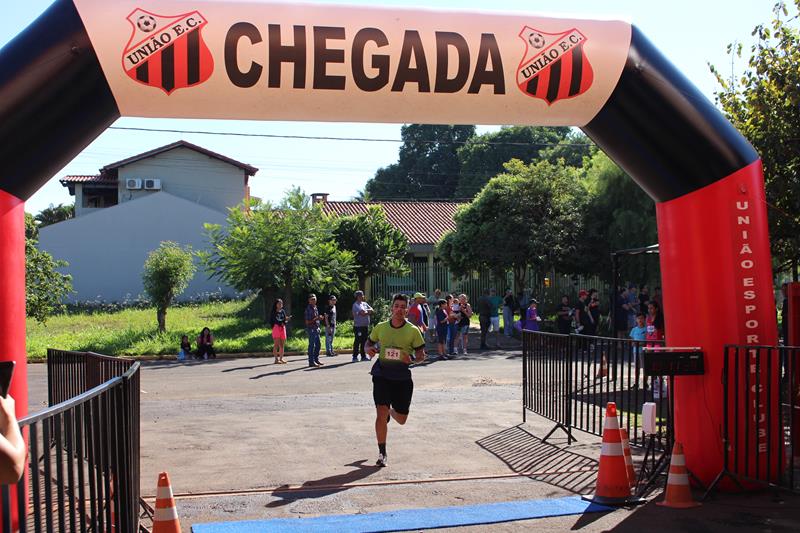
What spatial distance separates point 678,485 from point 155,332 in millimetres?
19989

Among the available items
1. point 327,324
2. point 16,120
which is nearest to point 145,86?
point 16,120

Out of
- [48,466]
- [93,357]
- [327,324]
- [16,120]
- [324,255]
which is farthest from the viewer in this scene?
[324,255]

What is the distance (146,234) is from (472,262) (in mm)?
17664

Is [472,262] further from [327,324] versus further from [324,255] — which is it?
[327,324]

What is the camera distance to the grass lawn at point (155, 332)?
22.9 metres

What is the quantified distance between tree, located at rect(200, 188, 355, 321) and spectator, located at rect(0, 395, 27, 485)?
78.5ft

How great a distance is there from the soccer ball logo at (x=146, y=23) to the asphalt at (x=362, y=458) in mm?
3899

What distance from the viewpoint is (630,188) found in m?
29.6

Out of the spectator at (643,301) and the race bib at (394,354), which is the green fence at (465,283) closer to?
the spectator at (643,301)

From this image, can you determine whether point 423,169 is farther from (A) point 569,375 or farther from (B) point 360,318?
(A) point 569,375

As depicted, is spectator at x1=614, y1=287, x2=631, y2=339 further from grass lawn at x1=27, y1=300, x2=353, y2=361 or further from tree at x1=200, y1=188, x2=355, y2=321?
tree at x1=200, y1=188, x2=355, y2=321

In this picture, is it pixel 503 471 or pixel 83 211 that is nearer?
pixel 503 471

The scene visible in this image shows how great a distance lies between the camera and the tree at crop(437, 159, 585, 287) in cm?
2917

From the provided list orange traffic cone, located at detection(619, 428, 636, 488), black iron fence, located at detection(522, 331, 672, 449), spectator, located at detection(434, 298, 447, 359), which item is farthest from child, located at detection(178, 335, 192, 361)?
orange traffic cone, located at detection(619, 428, 636, 488)
